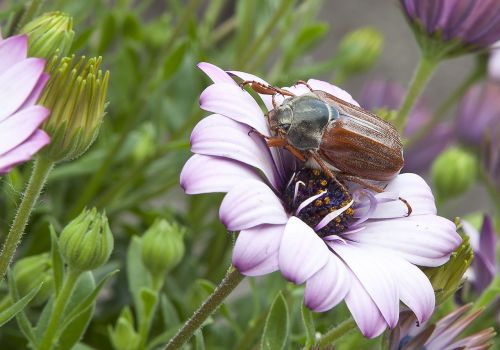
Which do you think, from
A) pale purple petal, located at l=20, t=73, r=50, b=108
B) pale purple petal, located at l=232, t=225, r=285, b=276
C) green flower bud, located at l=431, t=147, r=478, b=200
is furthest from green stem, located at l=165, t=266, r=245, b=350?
green flower bud, located at l=431, t=147, r=478, b=200

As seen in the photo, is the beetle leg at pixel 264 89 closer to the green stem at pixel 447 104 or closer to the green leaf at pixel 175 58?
the green leaf at pixel 175 58

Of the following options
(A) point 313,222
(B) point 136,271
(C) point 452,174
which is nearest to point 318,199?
(A) point 313,222

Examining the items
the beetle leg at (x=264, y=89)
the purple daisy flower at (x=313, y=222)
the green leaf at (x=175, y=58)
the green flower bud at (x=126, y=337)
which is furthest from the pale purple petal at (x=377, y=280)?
the green leaf at (x=175, y=58)

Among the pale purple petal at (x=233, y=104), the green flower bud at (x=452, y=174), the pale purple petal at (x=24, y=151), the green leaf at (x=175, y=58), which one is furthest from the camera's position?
the green flower bud at (x=452, y=174)

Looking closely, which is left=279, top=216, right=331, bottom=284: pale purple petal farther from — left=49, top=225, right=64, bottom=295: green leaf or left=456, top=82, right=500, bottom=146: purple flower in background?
left=456, top=82, right=500, bottom=146: purple flower in background

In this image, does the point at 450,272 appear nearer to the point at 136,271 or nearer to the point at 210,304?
the point at 210,304

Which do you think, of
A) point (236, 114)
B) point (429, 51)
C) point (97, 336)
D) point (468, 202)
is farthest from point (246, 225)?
point (468, 202)
